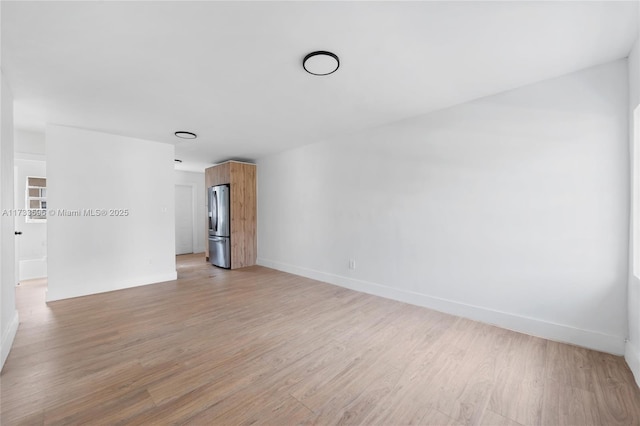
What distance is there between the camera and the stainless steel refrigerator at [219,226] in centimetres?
545

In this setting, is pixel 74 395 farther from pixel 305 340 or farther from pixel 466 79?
pixel 466 79

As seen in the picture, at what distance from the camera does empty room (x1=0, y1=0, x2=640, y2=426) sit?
5.30ft

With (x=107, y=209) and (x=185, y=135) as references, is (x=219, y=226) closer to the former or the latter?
(x=107, y=209)

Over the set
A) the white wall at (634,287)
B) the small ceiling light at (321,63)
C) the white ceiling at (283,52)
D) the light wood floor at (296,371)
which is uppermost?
the white ceiling at (283,52)

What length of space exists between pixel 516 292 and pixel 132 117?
4884 millimetres

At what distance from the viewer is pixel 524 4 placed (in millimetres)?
1538

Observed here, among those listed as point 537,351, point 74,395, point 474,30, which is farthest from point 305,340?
point 474,30

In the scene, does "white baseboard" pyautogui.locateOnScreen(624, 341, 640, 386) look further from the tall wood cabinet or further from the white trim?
the white trim

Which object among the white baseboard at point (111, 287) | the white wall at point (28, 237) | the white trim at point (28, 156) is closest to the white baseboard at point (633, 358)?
the white baseboard at point (111, 287)

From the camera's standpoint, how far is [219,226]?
18.3 ft

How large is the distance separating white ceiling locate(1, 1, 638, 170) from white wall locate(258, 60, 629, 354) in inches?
12.8

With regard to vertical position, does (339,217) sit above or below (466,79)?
below

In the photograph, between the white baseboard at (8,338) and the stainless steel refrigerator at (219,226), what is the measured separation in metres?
3.08

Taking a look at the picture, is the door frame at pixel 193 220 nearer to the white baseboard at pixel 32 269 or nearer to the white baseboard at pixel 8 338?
the white baseboard at pixel 32 269
